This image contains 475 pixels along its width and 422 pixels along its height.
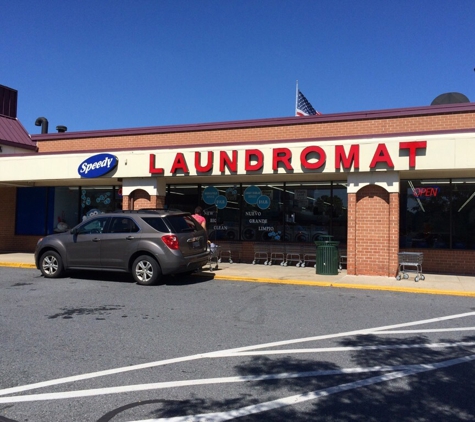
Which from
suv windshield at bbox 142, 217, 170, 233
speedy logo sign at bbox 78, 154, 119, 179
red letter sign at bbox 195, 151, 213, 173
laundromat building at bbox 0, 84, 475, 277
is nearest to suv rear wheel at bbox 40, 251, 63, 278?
suv windshield at bbox 142, 217, 170, 233

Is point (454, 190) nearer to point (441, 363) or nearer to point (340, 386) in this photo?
point (441, 363)

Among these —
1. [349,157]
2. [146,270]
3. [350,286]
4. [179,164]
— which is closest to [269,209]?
[179,164]

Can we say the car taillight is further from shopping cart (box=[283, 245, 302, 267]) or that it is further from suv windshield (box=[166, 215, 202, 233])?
shopping cart (box=[283, 245, 302, 267])

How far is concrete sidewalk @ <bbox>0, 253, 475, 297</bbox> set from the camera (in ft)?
35.4

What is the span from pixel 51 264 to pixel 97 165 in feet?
13.9

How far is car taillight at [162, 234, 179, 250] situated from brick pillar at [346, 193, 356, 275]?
16.7 ft

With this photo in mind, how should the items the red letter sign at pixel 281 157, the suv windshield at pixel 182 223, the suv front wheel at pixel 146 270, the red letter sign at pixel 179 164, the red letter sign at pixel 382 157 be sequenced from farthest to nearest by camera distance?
the red letter sign at pixel 179 164 → the red letter sign at pixel 281 157 → the red letter sign at pixel 382 157 → the suv windshield at pixel 182 223 → the suv front wheel at pixel 146 270

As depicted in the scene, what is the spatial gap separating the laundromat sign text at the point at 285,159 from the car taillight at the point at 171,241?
12.3ft

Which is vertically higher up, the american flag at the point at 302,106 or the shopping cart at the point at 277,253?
the american flag at the point at 302,106

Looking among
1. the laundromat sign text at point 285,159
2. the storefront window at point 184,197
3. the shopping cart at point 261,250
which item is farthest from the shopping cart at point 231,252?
the laundromat sign text at point 285,159

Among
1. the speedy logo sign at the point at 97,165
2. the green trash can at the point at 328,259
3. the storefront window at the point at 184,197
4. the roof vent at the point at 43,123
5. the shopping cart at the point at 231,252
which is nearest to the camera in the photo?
the green trash can at the point at 328,259

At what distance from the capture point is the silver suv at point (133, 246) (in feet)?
35.6

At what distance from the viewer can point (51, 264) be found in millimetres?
12070

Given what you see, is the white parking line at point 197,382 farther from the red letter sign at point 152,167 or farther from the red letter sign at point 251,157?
the red letter sign at point 152,167
